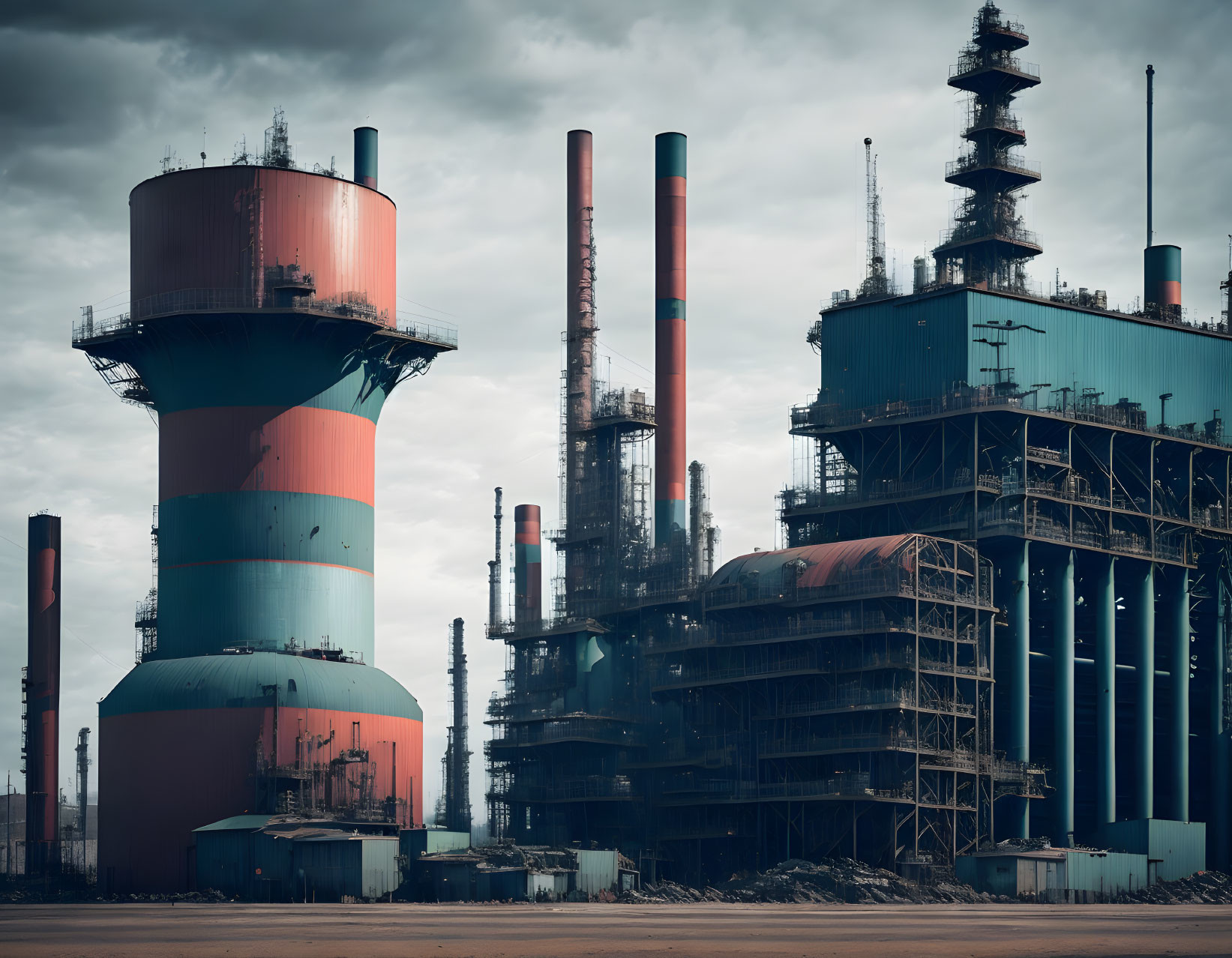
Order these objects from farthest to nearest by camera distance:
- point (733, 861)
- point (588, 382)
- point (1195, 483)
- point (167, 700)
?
point (588, 382)
point (1195, 483)
point (733, 861)
point (167, 700)

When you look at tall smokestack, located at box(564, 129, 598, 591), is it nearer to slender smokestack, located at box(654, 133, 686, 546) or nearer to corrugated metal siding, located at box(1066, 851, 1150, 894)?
slender smokestack, located at box(654, 133, 686, 546)

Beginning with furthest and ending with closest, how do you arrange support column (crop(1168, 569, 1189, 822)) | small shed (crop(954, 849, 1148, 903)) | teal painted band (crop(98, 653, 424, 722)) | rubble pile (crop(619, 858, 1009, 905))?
support column (crop(1168, 569, 1189, 822)), teal painted band (crop(98, 653, 424, 722)), small shed (crop(954, 849, 1148, 903)), rubble pile (crop(619, 858, 1009, 905))

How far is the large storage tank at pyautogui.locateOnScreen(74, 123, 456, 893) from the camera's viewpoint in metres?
99.4

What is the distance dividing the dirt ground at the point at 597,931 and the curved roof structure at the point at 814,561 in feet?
69.9

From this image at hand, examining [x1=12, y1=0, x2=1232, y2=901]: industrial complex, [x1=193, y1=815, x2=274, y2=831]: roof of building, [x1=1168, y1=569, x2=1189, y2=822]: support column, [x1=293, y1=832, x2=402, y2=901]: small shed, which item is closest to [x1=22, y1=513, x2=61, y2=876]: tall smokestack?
[x1=12, y1=0, x2=1232, y2=901]: industrial complex

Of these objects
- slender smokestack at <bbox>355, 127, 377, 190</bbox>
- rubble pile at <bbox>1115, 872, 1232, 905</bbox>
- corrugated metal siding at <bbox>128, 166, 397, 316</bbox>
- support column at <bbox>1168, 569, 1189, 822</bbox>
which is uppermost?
slender smokestack at <bbox>355, 127, 377, 190</bbox>

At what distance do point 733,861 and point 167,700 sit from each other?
29.6 meters

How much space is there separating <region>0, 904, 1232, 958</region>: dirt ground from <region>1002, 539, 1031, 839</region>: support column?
19.9 meters

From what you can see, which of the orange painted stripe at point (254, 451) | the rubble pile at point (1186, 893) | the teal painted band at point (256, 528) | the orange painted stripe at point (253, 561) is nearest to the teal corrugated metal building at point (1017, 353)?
the rubble pile at point (1186, 893)

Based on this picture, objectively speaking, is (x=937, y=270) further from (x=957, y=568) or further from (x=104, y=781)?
(x=104, y=781)

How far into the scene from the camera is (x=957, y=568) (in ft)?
338

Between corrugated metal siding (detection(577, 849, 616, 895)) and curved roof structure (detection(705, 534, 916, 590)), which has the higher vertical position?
curved roof structure (detection(705, 534, 916, 590))

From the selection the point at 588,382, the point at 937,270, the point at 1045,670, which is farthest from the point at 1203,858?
the point at 588,382

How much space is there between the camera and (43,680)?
11594 cm
